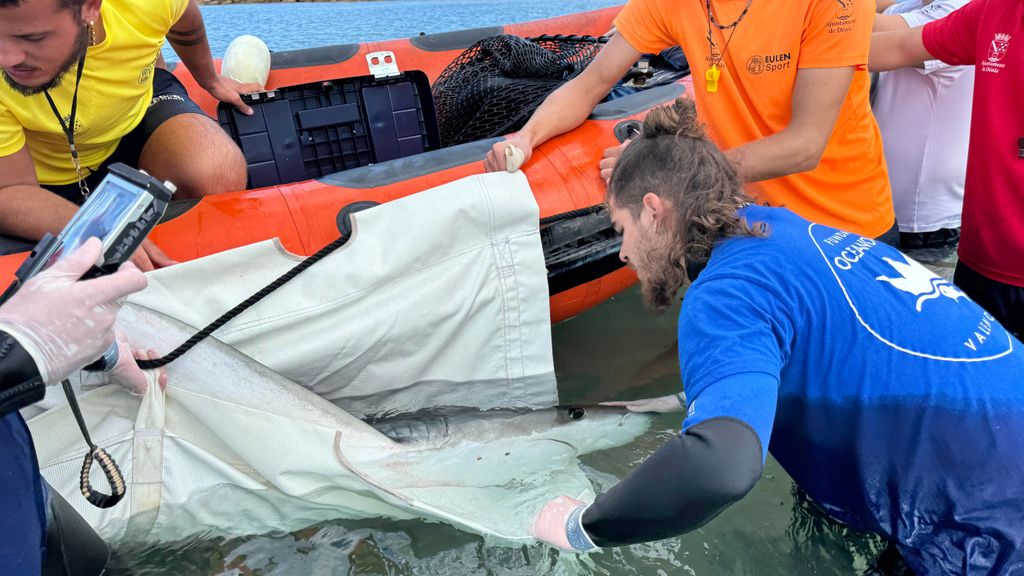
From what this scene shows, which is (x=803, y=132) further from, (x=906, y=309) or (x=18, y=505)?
(x=18, y=505)

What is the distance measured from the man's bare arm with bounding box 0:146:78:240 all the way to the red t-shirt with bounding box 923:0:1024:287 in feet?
7.92

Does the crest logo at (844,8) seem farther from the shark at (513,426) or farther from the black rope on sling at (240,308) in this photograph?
the black rope on sling at (240,308)

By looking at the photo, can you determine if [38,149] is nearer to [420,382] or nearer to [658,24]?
[420,382]

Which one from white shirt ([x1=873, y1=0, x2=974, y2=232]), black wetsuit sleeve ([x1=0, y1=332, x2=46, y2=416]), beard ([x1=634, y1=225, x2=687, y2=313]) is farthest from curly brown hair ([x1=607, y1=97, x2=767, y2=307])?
white shirt ([x1=873, y1=0, x2=974, y2=232])

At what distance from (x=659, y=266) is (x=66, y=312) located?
1010 millimetres

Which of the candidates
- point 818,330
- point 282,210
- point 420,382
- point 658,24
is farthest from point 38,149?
point 818,330

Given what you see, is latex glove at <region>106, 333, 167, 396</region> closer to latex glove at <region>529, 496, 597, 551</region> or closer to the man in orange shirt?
latex glove at <region>529, 496, 597, 551</region>

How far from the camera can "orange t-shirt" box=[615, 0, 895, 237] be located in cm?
195

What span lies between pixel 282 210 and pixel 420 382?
0.60 metres

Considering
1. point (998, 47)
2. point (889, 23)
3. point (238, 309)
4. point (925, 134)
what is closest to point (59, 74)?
point (238, 309)

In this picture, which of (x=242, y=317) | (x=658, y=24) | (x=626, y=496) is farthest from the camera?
(x=658, y=24)

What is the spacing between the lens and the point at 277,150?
8.95ft

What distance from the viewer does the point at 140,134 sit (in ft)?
7.52

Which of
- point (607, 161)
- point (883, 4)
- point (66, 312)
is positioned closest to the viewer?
point (66, 312)
